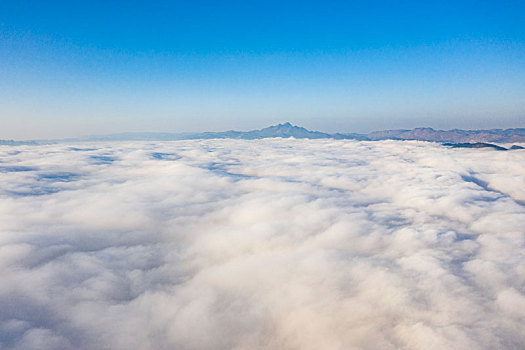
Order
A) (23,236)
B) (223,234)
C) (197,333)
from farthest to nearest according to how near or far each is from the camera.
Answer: (223,234), (23,236), (197,333)

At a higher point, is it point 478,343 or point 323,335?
point 478,343

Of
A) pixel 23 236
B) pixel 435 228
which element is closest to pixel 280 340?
pixel 435 228

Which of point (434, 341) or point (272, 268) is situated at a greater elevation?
point (434, 341)

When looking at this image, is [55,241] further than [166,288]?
Yes

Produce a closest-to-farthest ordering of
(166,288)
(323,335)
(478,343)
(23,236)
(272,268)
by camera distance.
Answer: (478,343) < (323,335) < (166,288) < (272,268) < (23,236)

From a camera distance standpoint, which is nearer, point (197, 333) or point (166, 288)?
point (197, 333)

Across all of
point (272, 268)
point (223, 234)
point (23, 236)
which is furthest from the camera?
point (223, 234)

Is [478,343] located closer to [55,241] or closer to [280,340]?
[280,340]

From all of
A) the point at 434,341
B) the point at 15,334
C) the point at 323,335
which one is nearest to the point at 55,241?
the point at 15,334

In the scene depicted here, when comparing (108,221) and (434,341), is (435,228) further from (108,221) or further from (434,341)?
(108,221)
